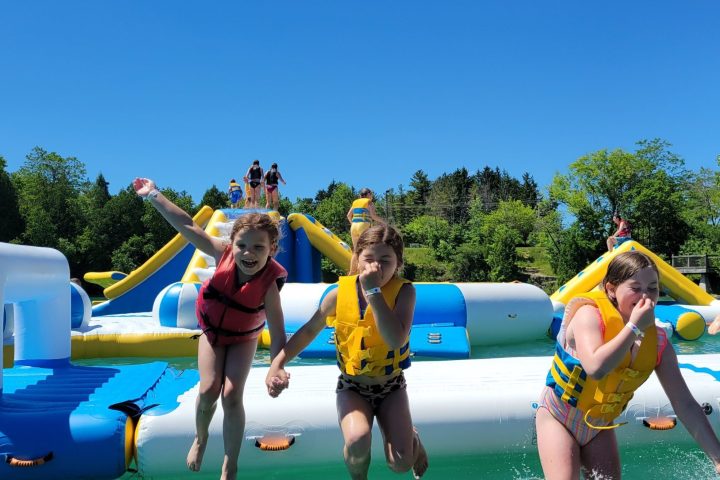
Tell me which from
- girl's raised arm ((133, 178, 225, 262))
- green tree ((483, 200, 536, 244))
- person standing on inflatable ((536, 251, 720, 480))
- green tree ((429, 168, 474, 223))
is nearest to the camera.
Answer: person standing on inflatable ((536, 251, 720, 480))

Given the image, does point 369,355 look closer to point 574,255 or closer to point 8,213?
point 574,255

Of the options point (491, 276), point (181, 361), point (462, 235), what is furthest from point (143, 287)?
point (462, 235)

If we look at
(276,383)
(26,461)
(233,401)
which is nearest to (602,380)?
(276,383)

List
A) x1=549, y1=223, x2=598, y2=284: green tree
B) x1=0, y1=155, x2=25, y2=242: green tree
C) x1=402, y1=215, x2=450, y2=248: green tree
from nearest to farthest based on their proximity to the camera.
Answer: x1=549, y1=223, x2=598, y2=284: green tree → x1=0, y1=155, x2=25, y2=242: green tree → x1=402, y1=215, x2=450, y2=248: green tree

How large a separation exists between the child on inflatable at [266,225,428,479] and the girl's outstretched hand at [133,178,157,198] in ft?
3.41

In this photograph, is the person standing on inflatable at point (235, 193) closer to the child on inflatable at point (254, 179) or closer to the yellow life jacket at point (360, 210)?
the child on inflatable at point (254, 179)

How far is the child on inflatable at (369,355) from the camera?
2.20m

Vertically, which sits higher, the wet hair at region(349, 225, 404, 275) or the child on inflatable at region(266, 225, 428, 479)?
the wet hair at region(349, 225, 404, 275)

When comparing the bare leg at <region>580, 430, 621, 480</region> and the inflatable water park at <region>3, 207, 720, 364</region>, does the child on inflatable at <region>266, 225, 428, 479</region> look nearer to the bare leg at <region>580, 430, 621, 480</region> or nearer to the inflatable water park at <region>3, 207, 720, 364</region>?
the bare leg at <region>580, 430, 621, 480</region>

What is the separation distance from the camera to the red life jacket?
249cm

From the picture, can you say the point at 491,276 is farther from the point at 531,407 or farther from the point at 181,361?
the point at 531,407

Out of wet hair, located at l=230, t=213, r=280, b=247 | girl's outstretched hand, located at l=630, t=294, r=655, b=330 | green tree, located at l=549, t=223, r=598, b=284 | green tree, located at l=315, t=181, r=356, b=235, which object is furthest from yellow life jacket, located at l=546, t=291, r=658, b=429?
green tree, located at l=315, t=181, r=356, b=235

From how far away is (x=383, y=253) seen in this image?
225 centimetres

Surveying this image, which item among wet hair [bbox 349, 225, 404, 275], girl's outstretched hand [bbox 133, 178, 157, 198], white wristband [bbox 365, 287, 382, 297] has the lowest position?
white wristband [bbox 365, 287, 382, 297]
